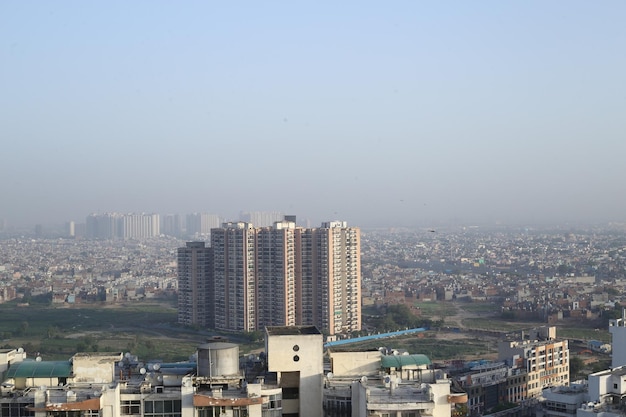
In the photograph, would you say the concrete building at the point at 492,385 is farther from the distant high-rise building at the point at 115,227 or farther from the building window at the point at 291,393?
the distant high-rise building at the point at 115,227

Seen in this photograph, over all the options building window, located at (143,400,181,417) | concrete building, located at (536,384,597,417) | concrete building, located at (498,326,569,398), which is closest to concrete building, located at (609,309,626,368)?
concrete building, located at (536,384,597,417)

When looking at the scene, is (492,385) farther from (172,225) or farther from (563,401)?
(172,225)

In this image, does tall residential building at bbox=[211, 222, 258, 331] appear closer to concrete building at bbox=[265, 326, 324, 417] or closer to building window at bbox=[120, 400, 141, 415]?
concrete building at bbox=[265, 326, 324, 417]

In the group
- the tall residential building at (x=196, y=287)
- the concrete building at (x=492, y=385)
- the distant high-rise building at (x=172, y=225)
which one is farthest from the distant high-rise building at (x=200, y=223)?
the concrete building at (x=492, y=385)

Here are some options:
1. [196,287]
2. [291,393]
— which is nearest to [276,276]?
[196,287]

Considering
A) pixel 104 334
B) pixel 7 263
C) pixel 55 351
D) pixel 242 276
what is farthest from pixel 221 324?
pixel 7 263

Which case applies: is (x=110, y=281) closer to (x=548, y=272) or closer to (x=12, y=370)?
(x=548, y=272)
